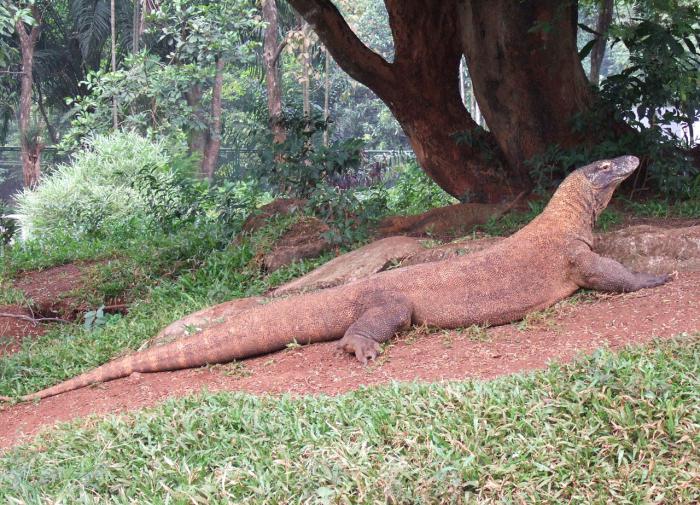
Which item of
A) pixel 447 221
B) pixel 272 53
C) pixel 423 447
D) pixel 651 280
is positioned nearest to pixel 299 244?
pixel 447 221

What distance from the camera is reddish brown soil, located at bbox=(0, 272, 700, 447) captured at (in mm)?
3209

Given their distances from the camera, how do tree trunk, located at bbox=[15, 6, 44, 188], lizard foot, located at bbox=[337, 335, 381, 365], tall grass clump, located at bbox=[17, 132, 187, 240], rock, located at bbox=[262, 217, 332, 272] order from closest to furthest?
lizard foot, located at bbox=[337, 335, 381, 365]
rock, located at bbox=[262, 217, 332, 272]
tall grass clump, located at bbox=[17, 132, 187, 240]
tree trunk, located at bbox=[15, 6, 44, 188]

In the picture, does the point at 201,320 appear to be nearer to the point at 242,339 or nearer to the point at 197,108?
the point at 242,339

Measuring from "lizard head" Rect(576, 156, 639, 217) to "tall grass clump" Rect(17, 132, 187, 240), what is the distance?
566 cm

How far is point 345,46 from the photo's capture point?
20.7ft

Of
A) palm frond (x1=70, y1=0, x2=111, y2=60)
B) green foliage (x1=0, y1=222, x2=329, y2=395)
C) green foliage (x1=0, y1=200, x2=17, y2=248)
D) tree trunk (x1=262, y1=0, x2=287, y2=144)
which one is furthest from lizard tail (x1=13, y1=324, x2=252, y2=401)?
palm frond (x1=70, y1=0, x2=111, y2=60)

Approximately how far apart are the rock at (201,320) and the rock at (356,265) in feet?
0.83

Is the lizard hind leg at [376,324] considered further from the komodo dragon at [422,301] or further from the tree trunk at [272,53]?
the tree trunk at [272,53]

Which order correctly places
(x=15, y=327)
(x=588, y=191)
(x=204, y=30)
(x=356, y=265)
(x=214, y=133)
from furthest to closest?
(x=214, y=133)
(x=204, y=30)
(x=15, y=327)
(x=356, y=265)
(x=588, y=191)

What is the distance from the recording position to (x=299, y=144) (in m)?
6.35

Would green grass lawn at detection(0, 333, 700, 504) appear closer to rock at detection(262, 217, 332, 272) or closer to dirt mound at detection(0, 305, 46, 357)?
dirt mound at detection(0, 305, 46, 357)

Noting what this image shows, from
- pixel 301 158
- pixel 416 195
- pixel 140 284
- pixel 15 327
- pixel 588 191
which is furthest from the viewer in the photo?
pixel 416 195

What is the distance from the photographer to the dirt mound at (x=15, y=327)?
16.6 feet

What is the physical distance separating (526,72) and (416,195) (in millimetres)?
3411
